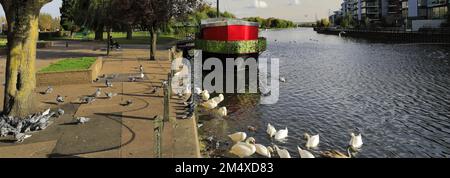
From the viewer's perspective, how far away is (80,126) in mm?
11203

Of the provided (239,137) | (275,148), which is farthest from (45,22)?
(275,148)

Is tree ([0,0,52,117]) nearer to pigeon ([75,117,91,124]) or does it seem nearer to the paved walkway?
the paved walkway

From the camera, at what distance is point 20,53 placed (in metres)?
11.9

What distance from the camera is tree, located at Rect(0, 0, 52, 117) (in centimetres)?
1152

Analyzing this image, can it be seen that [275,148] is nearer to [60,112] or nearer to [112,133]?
[112,133]

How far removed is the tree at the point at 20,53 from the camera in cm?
1152

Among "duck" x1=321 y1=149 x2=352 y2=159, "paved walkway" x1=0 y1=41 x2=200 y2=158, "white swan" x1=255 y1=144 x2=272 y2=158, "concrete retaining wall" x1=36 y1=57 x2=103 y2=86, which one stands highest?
"concrete retaining wall" x1=36 y1=57 x2=103 y2=86

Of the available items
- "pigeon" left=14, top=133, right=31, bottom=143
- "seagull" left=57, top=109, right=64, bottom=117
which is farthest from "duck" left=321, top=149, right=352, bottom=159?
"seagull" left=57, top=109, right=64, bottom=117

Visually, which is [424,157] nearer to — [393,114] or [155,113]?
[393,114]

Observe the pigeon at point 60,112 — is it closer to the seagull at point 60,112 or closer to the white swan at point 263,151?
the seagull at point 60,112

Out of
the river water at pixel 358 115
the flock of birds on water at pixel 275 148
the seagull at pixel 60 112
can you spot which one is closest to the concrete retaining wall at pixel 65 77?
the seagull at pixel 60 112

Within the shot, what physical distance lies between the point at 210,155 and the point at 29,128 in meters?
5.01

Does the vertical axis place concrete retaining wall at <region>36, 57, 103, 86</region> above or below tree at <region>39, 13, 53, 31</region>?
below

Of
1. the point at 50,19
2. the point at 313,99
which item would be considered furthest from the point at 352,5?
the point at 313,99
